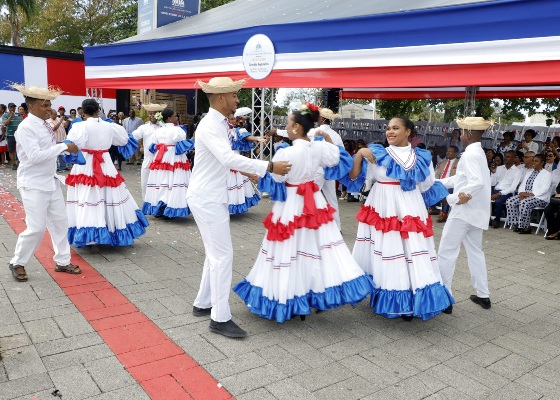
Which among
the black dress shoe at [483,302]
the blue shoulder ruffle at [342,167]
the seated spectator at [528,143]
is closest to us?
the blue shoulder ruffle at [342,167]

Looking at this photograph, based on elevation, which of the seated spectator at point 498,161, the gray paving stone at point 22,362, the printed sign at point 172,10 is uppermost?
the printed sign at point 172,10

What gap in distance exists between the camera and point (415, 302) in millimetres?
3926

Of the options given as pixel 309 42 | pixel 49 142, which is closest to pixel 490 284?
pixel 309 42

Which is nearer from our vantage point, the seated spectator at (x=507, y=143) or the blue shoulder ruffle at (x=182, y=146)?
the blue shoulder ruffle at (x=182, y=146)

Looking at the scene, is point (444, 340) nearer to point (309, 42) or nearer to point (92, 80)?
point (309, 42)

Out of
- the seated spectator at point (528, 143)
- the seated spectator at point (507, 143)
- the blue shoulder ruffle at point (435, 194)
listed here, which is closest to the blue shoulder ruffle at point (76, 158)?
the blue shoulder ruffle at point (435, 194)

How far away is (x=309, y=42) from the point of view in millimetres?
6738

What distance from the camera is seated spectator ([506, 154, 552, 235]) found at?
25.8 feet

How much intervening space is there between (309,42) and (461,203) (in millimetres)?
3506

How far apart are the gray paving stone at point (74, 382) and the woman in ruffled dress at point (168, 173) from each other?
4583mm

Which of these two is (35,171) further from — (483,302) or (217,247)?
(483,302)

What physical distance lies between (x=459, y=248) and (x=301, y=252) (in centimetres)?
150

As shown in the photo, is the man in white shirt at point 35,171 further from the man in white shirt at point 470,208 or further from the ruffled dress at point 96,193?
the man in white shirt at point 470,208

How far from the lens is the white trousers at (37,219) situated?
15.4 ft
